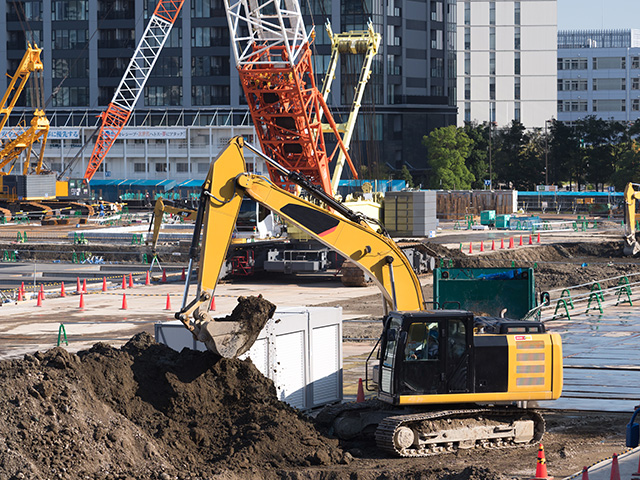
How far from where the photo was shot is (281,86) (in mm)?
41438

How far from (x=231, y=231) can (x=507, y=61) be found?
129356 millimetres

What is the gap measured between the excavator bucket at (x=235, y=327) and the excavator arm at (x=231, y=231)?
15mm

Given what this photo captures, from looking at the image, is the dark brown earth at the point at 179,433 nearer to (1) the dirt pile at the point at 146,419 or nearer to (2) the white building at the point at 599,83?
(1) the dirt pile at the point at 146,419

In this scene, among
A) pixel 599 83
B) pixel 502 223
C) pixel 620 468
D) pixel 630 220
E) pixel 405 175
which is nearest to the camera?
pixel 620 468

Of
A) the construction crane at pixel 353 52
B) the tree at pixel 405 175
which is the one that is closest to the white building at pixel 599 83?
the tree at pixel 405 175

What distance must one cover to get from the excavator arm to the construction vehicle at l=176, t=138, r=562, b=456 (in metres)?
0.02

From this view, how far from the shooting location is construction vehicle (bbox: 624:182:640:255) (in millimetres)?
45500

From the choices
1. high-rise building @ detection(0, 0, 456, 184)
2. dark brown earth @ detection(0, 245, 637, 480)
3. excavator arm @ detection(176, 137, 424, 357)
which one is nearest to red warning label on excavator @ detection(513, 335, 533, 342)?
dark brown earth @ detection(0, 245, 637, 480)

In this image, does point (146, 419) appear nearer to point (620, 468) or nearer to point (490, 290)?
point (620, 468)

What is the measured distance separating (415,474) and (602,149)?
98.9 m

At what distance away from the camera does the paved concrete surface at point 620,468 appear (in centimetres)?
1270

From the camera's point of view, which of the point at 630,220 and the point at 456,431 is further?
the point at 630,220

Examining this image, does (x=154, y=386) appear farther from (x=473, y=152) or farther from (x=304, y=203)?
(x=473, y=152)

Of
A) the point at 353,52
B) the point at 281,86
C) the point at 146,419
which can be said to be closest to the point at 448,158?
the point at 353,52
